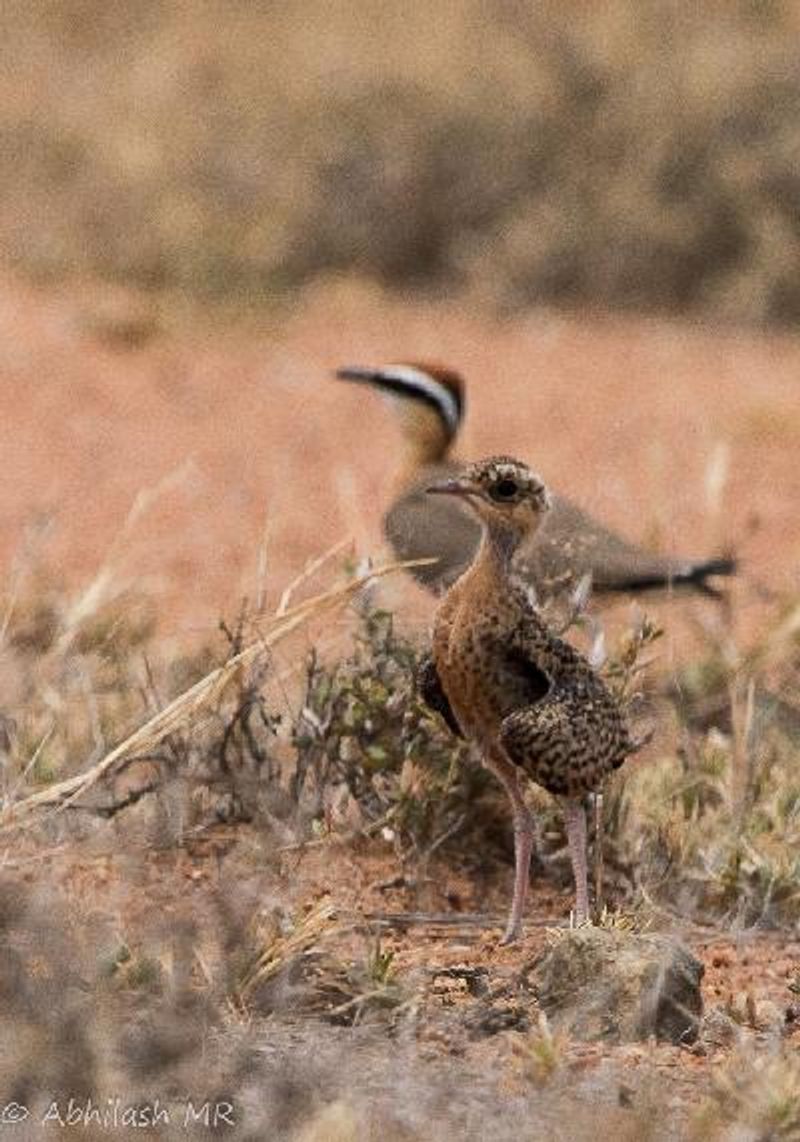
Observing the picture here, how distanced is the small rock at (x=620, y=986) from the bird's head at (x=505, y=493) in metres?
0.68

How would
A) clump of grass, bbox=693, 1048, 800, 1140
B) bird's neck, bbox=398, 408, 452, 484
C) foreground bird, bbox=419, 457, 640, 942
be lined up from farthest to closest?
bird's neck, bbox=398, 408, 452, 484, foreground bird, bbox=419, 457, 640, 942, clump of grass, bbox=693, 1048, 800, 1140

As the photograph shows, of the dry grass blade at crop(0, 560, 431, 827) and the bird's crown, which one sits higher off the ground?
the bird's crown

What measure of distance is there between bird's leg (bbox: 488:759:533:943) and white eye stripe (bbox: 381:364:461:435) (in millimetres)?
3185

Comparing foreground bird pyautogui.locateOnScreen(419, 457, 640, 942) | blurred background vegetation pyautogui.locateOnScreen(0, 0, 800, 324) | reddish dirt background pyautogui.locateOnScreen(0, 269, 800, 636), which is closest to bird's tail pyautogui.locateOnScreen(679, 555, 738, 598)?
reddish dirt background pyautogui.locateOnScreen(0, 269, 800, 636)

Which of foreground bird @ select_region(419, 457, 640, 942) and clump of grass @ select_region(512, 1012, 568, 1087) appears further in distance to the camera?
foreground bird @ select_region(419, 457, 640, 942)

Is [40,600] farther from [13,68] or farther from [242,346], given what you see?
[13,68]

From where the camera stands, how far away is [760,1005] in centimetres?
410

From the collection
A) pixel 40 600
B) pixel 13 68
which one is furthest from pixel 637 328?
pixel 40 600

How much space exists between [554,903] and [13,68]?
421 inches

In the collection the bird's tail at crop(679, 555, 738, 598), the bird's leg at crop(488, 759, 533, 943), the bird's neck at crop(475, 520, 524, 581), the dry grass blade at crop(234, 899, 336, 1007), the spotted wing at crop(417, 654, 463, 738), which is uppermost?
the bird's neck at crop(475, 520, 524, 581)

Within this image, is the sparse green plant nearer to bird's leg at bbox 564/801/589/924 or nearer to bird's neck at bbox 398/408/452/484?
bird's leg at bbox 564/801/589/924

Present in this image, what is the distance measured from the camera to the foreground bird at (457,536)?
213 inches

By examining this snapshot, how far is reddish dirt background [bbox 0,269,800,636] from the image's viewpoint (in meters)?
7.76

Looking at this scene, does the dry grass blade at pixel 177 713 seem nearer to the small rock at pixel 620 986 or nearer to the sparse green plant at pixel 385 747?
the sparse green plant at pixel 385 747
